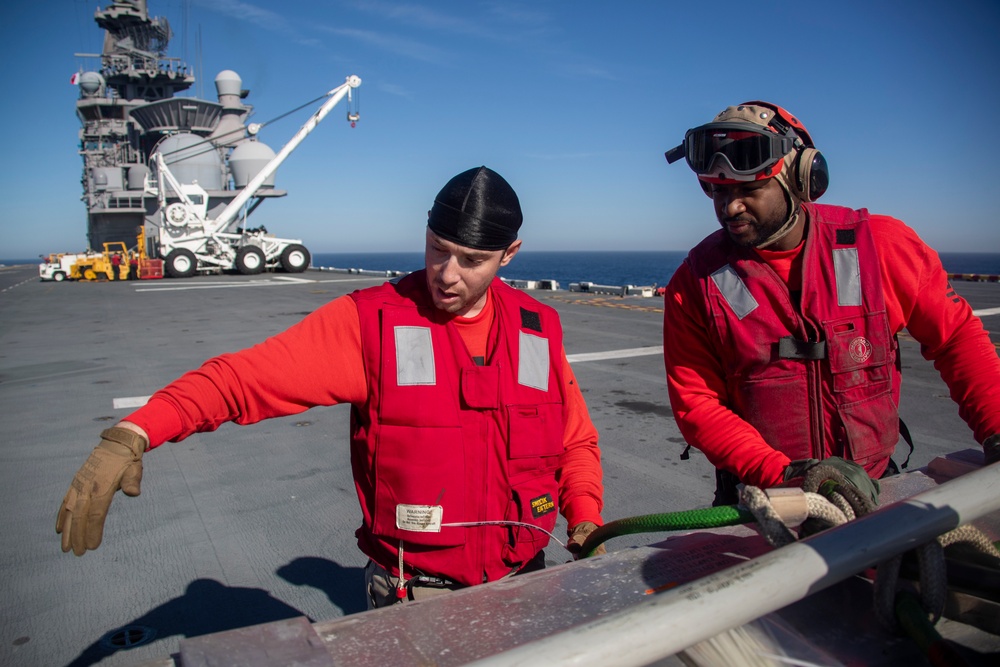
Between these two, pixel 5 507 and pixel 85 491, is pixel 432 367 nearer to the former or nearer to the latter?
pixel 85 491

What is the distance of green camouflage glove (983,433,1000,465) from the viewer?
160cm

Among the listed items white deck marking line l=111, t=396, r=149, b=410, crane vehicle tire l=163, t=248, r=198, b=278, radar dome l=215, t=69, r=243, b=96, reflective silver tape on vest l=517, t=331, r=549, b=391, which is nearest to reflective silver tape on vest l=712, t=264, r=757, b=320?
reflective silver tape on vest l=517, t=331, r=549, b=391

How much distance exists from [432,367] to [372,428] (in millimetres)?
216

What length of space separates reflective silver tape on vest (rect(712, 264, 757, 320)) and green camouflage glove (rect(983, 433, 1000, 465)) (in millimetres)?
639

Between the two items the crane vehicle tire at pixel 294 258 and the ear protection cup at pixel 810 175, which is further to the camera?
the crane vehicle tire at pixel 294 258

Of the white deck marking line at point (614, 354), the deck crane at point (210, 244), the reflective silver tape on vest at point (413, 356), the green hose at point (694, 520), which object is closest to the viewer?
the green hose at point (694, 520)

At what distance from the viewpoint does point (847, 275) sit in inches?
76.4

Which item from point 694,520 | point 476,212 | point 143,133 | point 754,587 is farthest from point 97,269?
point 754,587

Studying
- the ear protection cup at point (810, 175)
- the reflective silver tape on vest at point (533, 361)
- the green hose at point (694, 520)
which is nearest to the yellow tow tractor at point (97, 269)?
the reflective silver tape on vest at point (533, 361)

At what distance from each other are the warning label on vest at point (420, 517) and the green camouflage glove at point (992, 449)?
1.30m

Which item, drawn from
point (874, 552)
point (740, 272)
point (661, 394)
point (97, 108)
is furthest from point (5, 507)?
point (97, 108)

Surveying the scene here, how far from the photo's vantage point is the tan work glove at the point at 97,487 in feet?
4.28

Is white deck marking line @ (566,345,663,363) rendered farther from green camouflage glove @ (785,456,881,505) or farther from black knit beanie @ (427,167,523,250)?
green camouflage glove @ (785,456,881,505)

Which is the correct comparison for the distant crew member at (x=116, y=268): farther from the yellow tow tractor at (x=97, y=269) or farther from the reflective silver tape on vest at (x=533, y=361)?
the reflective silver tape on vest at (x=533, y=361)
